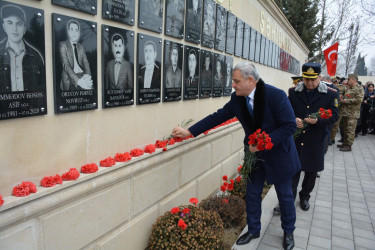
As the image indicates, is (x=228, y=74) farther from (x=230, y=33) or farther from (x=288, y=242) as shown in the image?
(x=288, y=242)

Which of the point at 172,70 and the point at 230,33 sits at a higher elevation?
the point at 230,33

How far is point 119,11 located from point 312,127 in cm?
268

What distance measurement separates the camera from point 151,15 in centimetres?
263

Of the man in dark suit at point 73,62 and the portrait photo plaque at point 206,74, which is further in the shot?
the portrait photo plaque at point 206,74

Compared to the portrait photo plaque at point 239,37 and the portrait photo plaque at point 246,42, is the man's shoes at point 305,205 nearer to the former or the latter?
the portrait photo plaque at point 239,37

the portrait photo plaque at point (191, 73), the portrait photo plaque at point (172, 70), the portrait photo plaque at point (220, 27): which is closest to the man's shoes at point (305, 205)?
the portrait photo plaque at point (191, 73)

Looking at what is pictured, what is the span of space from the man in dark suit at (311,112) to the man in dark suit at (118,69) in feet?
6.97

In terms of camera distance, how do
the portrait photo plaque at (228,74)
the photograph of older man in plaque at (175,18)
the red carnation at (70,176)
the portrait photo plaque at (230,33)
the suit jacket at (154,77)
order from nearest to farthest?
the red carnation at (70,176) < the suit jacket at (154,77) < the photograph of older man in plaque at (175,18) < the portrait photo plaque at (230,33) < the portrait photo plaque at (228,74)

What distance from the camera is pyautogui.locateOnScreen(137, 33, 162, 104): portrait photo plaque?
→ 2564mm

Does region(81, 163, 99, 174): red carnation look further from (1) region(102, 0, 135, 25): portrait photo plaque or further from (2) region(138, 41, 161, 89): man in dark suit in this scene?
(1) region(102, 0, 135, 25): portrait photo plaque

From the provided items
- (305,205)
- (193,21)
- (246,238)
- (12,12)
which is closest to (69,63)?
(12,12)

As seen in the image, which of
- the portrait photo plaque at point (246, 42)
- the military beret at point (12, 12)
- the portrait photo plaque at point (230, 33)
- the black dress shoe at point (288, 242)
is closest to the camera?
the military beret at point (12, 12)

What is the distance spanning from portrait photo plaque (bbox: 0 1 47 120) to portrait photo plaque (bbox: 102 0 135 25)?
1.78 ft

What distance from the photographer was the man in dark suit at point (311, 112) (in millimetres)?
3559
